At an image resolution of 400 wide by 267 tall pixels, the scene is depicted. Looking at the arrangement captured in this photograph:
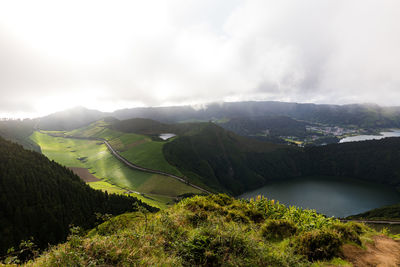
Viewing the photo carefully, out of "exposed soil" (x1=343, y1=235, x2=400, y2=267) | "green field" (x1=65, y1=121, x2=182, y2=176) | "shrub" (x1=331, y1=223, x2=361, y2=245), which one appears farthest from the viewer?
"green field" (x1=65, y1=121, x2=182, y2=176)

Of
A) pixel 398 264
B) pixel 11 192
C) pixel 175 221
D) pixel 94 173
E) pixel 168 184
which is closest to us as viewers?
pixel 398 264

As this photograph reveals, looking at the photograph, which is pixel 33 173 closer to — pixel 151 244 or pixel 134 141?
pixel 151 244

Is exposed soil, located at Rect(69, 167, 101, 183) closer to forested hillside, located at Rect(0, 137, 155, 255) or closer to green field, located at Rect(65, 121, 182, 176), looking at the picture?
green field, located at Rect(65, 121, 182, 176)

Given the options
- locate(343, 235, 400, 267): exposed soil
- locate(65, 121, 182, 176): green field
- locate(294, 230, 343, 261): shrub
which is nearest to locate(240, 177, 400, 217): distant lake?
locate(65, 121, 182, 176): green field

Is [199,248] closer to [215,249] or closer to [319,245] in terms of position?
[215,249]

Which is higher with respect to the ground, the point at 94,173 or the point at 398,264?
the point at 398,264

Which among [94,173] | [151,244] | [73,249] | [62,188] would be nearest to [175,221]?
[151,244]
